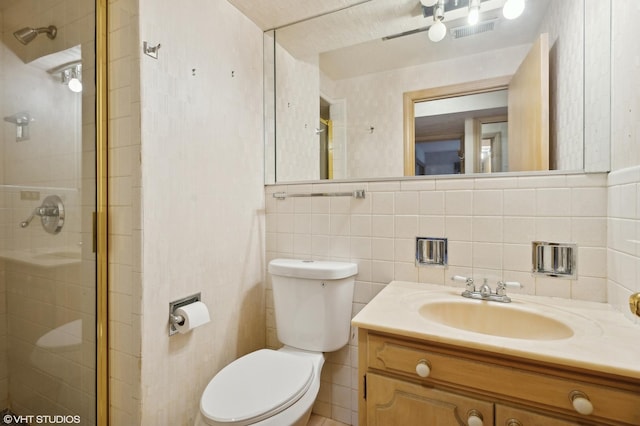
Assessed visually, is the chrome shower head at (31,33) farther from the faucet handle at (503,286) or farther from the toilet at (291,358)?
the faucet handle at (503,286)

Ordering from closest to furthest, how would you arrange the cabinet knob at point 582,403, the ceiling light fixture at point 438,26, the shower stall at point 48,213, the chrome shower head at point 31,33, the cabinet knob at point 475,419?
the cabinet knob at point 582,403, the cabinet knob at point 475,419, the shower stall at point 48,213, the chrome shower head at point 31,33, the ceiling light fixture at point 438,26

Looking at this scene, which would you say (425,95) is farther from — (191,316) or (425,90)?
(191,316)

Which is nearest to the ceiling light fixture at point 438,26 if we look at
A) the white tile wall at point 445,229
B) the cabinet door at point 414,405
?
the white tile wall at point 445,229

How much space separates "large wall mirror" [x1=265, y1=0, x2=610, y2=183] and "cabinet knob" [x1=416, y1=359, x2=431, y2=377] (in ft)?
2.60

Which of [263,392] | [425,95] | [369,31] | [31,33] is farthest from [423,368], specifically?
[31,33]

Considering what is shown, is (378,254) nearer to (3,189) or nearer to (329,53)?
(329,53)

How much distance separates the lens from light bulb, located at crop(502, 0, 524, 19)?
4.03 feet

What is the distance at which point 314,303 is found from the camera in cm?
131

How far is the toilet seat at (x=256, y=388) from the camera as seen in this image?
895 millimetres

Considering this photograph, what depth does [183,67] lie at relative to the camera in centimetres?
116

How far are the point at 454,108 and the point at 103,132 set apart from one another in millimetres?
1460

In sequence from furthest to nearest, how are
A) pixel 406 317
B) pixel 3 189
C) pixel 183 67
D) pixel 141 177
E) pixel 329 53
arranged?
pixel 329 53
pixel 3 189
pixel 183 67
pixel 141 177
pixel 406 317

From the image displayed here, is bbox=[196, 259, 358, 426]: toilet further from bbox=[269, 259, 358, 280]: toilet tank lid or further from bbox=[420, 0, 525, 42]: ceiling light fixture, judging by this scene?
bbox=[420, 0, 525, 42]: ceiling light fixture

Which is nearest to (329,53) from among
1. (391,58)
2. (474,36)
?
(391,58)
